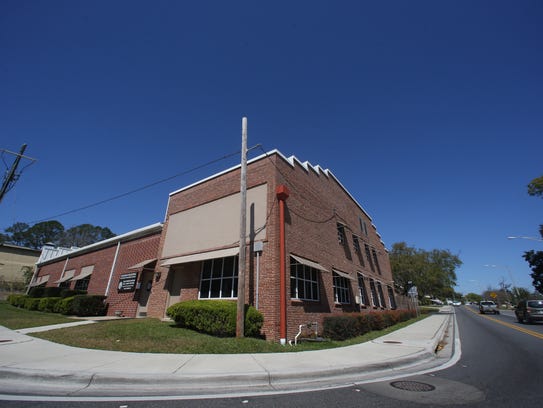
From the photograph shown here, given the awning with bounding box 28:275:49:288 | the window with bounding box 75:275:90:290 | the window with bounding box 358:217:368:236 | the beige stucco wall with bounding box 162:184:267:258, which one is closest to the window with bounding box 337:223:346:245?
the window with bounding box 358:217:368:236

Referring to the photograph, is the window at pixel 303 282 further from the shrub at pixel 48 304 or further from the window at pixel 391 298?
the window at pixel 391 298

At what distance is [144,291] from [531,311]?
2741 centimetres

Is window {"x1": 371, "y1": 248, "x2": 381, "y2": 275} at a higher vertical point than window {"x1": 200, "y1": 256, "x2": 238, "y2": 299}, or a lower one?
higher

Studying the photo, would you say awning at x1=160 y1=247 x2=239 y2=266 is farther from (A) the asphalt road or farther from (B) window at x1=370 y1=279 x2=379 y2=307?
(B) window at x1=370 y1=279 x2=379 y2=307

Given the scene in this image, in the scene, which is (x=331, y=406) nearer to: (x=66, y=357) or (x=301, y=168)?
(x=66, y=357)

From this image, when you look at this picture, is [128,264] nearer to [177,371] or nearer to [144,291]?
[144,291]

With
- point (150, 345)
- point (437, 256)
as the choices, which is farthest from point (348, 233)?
point (437, 256)

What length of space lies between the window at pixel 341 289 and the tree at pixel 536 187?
28.7m

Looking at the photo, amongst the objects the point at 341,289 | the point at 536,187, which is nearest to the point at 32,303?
the point at 341,289

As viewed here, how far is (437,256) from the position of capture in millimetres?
47406

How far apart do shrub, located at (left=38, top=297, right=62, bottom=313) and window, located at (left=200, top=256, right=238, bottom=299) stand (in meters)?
11.8

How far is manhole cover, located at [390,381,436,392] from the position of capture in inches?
193

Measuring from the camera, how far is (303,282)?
12.3m

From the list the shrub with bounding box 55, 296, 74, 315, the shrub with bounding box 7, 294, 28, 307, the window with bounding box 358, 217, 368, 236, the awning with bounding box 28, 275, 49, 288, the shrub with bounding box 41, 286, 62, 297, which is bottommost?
the shrub with bounding box 55, 296, 74, 315
